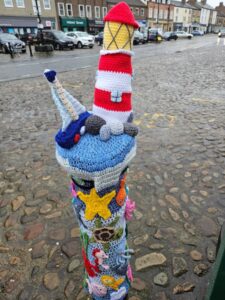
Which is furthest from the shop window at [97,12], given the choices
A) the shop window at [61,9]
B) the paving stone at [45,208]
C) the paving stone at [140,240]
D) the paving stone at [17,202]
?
the paving stone at [140,240]

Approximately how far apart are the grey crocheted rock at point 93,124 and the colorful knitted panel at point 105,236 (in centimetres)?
40

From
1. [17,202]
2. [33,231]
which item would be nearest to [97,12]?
[17,202]

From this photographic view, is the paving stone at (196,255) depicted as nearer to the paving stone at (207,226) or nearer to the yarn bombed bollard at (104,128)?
the paving stone at (207,226)

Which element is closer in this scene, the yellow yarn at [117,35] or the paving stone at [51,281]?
the yellow yarn at [117,35]

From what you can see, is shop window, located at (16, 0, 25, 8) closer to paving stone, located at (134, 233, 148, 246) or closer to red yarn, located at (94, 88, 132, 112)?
paving stone, located at (134, 233, 148, 246)

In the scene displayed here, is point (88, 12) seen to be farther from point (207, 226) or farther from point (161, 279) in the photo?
point (161, 279)

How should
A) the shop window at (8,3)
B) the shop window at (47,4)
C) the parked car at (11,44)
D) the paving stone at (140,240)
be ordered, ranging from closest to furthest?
the paving stone at (140,240)
the parked car at (11,44)
the shop window at (8,3)
the shop window at (47,4)

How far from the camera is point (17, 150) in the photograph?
495cm

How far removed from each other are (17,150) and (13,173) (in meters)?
0.87

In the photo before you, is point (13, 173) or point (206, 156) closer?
point (13, 173)

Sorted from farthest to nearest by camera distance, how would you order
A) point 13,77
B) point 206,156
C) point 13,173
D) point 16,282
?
point 13,77 < point 206,156 < point 13,173 < point 16,282

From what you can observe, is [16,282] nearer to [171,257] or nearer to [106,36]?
[171,257]

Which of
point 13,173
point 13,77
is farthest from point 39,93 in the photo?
point 13,173

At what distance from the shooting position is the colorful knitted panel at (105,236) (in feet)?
5.52
